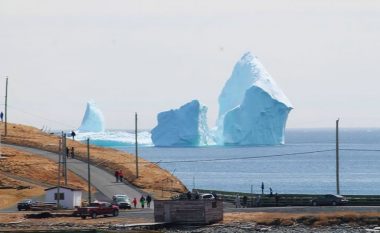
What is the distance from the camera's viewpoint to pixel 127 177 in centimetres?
9781

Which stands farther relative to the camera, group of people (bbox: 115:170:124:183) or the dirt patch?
group of people (bbox: 115:170:124:183)

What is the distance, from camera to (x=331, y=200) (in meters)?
76.1

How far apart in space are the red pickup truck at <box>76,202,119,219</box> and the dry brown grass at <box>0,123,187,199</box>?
14732 mm

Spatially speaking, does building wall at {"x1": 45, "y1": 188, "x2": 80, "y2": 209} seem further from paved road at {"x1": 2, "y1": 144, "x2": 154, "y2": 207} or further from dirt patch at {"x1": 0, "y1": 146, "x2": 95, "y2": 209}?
paved road at {"x1": 2, "y1": 144, "x2": 154, "y2": 207}

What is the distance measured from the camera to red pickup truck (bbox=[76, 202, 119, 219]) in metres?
72.9

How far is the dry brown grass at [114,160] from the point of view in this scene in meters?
95.8

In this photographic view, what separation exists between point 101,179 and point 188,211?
28274mm

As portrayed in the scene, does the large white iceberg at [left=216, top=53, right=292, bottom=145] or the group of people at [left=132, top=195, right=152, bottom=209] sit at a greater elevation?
the large white iceberg at [left=216, top=53, right=292, bottom=145]

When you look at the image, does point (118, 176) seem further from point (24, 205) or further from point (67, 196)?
point (24, 205)

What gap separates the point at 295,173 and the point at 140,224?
364ft

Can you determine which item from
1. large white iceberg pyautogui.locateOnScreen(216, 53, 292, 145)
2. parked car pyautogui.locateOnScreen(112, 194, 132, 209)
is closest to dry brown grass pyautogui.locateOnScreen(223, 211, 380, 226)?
parked car pyautogui.locateOnScreen(112, 194, 132, 209)

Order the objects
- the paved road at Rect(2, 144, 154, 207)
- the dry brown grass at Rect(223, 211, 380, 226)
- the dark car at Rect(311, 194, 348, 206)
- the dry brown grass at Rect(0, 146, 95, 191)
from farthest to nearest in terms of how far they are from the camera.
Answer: the dry brown grass at Rect(0, 146, 95, 191) < the paved road at Rect(2, 144, 154, 207) < the dark car at Rect(311, 194, 348, 206) < the dry brown grass at Rect(223, 211, 380, 226)

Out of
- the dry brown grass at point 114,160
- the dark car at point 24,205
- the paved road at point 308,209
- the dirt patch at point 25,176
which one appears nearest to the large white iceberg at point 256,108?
the dry brown grass at point 114,160

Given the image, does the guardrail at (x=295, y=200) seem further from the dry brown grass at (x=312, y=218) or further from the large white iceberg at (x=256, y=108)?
the large white iceberg at (x=256, y=108)
